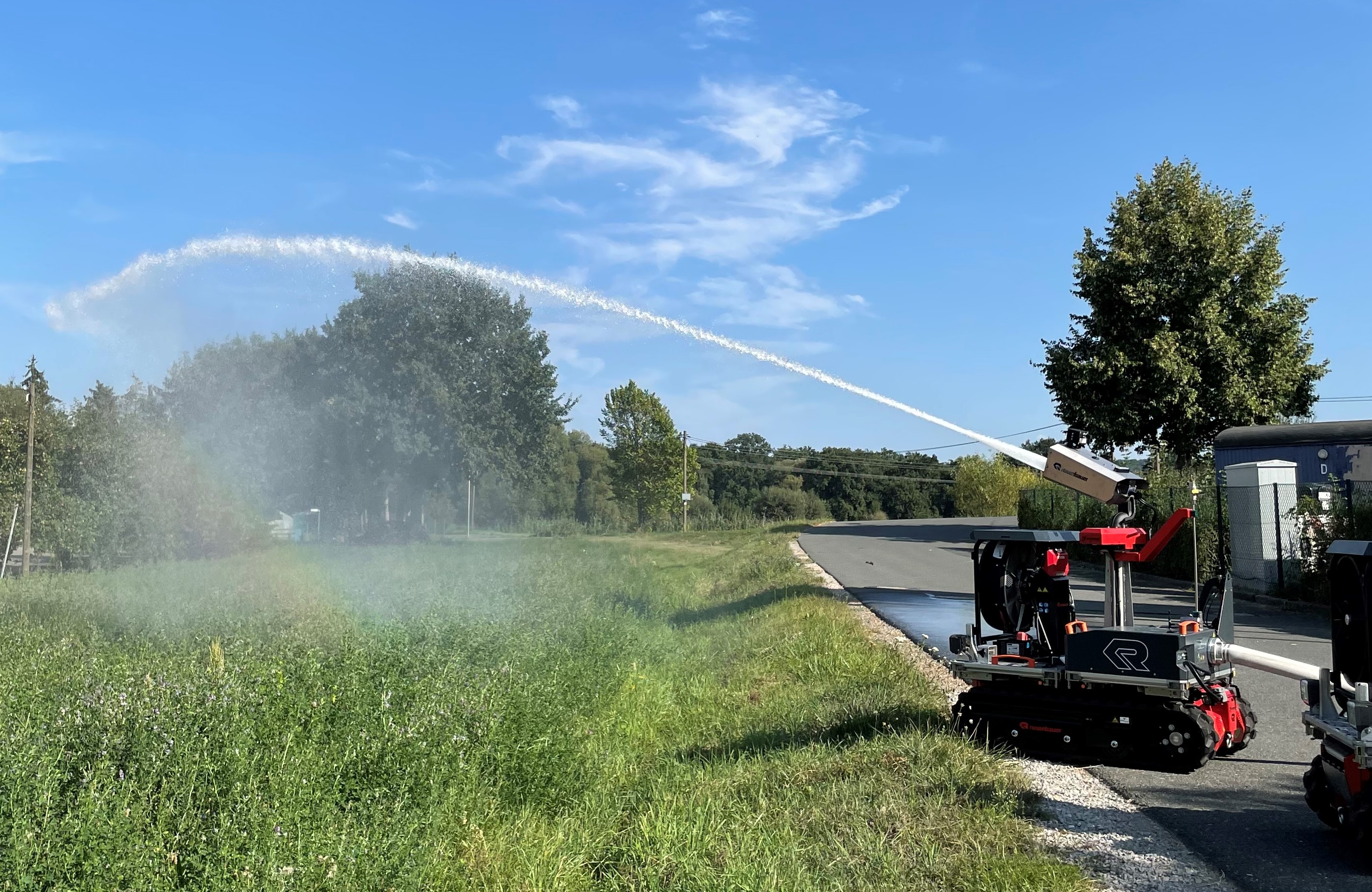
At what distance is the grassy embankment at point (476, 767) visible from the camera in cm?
411

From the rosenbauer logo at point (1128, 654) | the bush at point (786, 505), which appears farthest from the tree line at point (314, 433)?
the bush at point (786, 505)

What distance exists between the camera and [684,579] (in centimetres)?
2591

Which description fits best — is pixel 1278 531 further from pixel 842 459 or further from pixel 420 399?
pixel 842 459

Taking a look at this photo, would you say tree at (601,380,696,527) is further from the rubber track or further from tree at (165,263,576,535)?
the rubber track

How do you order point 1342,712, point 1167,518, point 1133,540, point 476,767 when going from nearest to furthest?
point 1342,712 < point 476,767 < point 1133,540 < point 1167,518

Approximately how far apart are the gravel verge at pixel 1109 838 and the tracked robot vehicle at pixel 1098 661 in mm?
280

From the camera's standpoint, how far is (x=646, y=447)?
70688 mm

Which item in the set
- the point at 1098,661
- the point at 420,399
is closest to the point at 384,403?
the point at 420,399

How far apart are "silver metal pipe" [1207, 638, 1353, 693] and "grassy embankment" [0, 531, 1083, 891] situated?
146 centimetres

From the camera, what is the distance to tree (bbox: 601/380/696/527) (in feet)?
232

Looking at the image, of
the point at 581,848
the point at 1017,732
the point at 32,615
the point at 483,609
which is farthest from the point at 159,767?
the point at 32,615

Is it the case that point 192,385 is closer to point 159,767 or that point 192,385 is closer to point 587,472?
point 159,767

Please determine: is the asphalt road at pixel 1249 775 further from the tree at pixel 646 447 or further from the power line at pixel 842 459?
the power line at pixel 842 459

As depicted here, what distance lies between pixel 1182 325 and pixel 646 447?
46.9 meters
